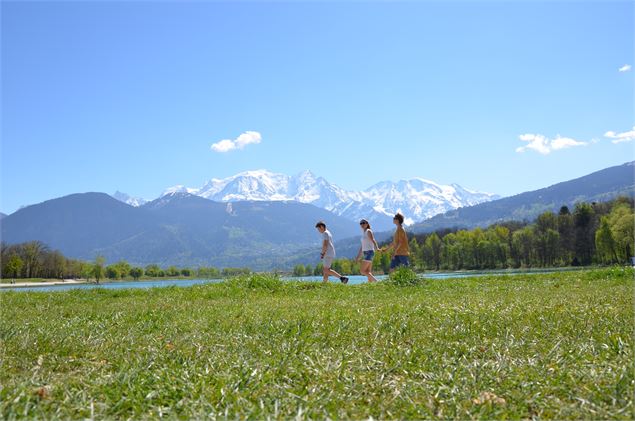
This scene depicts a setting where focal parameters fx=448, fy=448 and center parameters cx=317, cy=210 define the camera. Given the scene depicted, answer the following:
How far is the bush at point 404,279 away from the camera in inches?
604

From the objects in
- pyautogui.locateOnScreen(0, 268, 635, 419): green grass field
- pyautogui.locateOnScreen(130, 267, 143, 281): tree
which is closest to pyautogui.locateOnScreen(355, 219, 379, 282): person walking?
pyautogui.locateOnScreen(0, 268, 635, 419): green grass field

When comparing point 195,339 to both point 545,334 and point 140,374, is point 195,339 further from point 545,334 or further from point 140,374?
point 545,334

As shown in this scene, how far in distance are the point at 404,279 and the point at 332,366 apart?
455 inches

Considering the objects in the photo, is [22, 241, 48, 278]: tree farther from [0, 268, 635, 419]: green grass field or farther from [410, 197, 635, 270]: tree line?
[0, 268, 635, 419]: green grass field

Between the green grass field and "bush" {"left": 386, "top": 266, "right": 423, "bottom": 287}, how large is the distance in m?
7.90

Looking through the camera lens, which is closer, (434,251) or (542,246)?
(542,246)

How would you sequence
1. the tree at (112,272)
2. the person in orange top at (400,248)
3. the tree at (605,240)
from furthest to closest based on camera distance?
the tree at (112,272) → the tree at (605,240) → the person in orange top at (400,248)

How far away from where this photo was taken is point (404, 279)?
15523 mm

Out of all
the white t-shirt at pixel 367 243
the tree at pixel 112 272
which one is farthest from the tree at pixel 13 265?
the white t-shirt at pixel 367 243

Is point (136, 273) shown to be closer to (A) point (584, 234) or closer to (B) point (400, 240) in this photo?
(A) point (584, 234)

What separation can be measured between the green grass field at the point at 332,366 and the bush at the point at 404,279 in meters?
7.90

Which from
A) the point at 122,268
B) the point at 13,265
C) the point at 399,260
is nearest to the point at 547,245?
the point at 399,260

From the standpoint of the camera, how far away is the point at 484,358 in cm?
468

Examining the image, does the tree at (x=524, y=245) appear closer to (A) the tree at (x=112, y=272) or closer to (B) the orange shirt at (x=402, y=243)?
(B) the orange shirt at (x=402, y=243)
